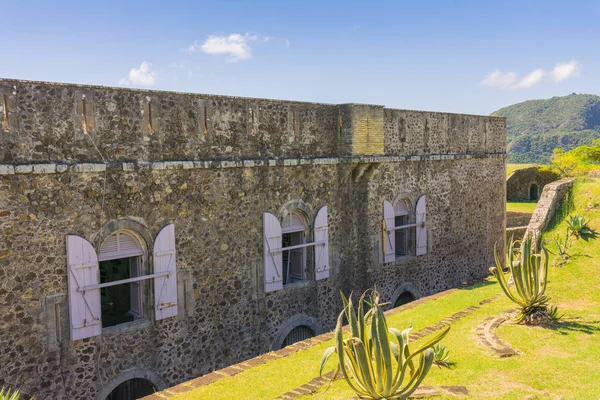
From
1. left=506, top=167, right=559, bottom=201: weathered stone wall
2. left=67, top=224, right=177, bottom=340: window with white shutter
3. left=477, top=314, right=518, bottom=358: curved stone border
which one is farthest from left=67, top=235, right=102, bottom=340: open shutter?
left=506, top=167, right=559, bottom=201: weathered stone wall

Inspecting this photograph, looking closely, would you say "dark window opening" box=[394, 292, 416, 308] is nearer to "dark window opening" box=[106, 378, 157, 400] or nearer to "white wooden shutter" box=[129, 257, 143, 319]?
"dark window opening" box=[106, 378, 157, 400]

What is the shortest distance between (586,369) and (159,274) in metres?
6.73

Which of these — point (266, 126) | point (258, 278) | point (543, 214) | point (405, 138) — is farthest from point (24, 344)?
point (543, 214)

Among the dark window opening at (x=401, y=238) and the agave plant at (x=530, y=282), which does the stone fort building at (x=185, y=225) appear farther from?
the agave plant at (x=530, y=282)

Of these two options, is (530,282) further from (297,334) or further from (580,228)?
(297,334)

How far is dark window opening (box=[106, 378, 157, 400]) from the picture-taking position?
9562 mm

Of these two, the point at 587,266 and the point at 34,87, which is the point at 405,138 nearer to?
the point at 587,266

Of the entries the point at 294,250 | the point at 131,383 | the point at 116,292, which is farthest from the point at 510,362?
the point at 116,292

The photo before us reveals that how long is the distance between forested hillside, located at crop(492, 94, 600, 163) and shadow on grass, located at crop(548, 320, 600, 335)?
68.4 meters

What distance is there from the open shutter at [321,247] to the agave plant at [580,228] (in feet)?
18.3

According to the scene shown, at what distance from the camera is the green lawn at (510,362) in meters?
6.73

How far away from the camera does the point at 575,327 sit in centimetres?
880

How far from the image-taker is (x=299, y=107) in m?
11.9

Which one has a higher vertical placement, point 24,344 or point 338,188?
point 338,188
